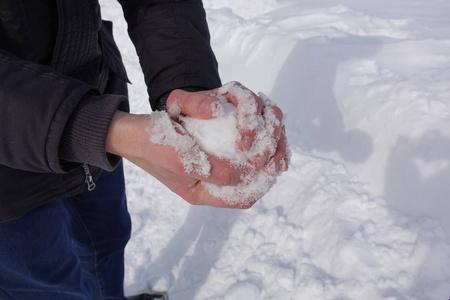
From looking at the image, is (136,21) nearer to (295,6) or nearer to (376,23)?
(376,23)

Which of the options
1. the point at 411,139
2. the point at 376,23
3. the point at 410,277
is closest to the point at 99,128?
the point at 410,277

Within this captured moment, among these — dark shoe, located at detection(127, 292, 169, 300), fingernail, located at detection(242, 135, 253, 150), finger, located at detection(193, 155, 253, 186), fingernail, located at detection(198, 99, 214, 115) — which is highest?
fingernail, located at detection(198, 99, 214, 115)

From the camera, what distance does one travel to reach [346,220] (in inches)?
87.0

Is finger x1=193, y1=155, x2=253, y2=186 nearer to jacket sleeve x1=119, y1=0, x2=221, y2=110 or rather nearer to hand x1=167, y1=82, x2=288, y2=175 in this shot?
hand x1=167, y1=82, x2=288, y2=175

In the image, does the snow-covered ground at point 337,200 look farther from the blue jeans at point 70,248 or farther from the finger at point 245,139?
the finger at point 245,139

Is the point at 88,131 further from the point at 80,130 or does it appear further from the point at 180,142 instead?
the point at 180,142

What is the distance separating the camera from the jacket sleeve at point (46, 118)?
0.78 metres

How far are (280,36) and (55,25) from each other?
107 inches

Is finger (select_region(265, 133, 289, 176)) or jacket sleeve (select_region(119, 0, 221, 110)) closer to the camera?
finger (select_region(265, 133, 289, 176))

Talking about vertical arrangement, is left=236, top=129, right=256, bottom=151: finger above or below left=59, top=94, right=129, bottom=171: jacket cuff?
below

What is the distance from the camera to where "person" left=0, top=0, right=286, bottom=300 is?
803 mm

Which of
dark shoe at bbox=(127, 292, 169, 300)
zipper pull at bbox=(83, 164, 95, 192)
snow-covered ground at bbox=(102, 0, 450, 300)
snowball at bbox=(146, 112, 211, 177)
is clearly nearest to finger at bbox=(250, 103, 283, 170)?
snowball at bbox=(146, 112, 211, 177)

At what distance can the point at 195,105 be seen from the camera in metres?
0.89

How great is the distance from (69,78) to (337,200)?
70.2 inches
